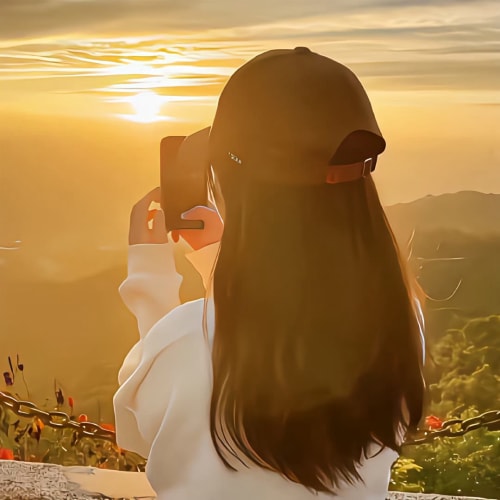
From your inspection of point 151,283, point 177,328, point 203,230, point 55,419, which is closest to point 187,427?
point 177,328

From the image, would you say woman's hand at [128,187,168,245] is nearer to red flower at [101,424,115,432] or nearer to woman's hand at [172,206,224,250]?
woman's hand at [172,206,224,250]

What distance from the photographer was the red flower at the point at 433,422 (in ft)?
4.97

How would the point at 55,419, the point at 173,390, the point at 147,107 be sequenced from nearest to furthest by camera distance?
the point at 173,390 → the point at 147,107 → the point at 55,419

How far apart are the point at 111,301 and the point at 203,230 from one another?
246mm

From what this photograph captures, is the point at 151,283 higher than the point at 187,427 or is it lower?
higher

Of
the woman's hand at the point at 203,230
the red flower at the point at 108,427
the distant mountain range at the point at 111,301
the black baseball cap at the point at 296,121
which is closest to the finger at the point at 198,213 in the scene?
the woman's hand at the point at 203,230

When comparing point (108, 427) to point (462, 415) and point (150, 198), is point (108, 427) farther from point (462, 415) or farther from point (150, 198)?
point (462, 415)

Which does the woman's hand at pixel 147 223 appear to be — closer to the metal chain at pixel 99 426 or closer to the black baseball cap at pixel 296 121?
the black baseball cap at pixel 296 121

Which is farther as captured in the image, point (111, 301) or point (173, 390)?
point (111, 301)

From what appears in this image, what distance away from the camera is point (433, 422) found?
1518mm

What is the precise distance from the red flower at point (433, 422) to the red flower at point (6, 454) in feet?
2.60

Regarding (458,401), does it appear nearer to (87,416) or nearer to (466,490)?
(466,490)

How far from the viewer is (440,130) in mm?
1455

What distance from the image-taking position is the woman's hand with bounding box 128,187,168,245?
55.8 inches
